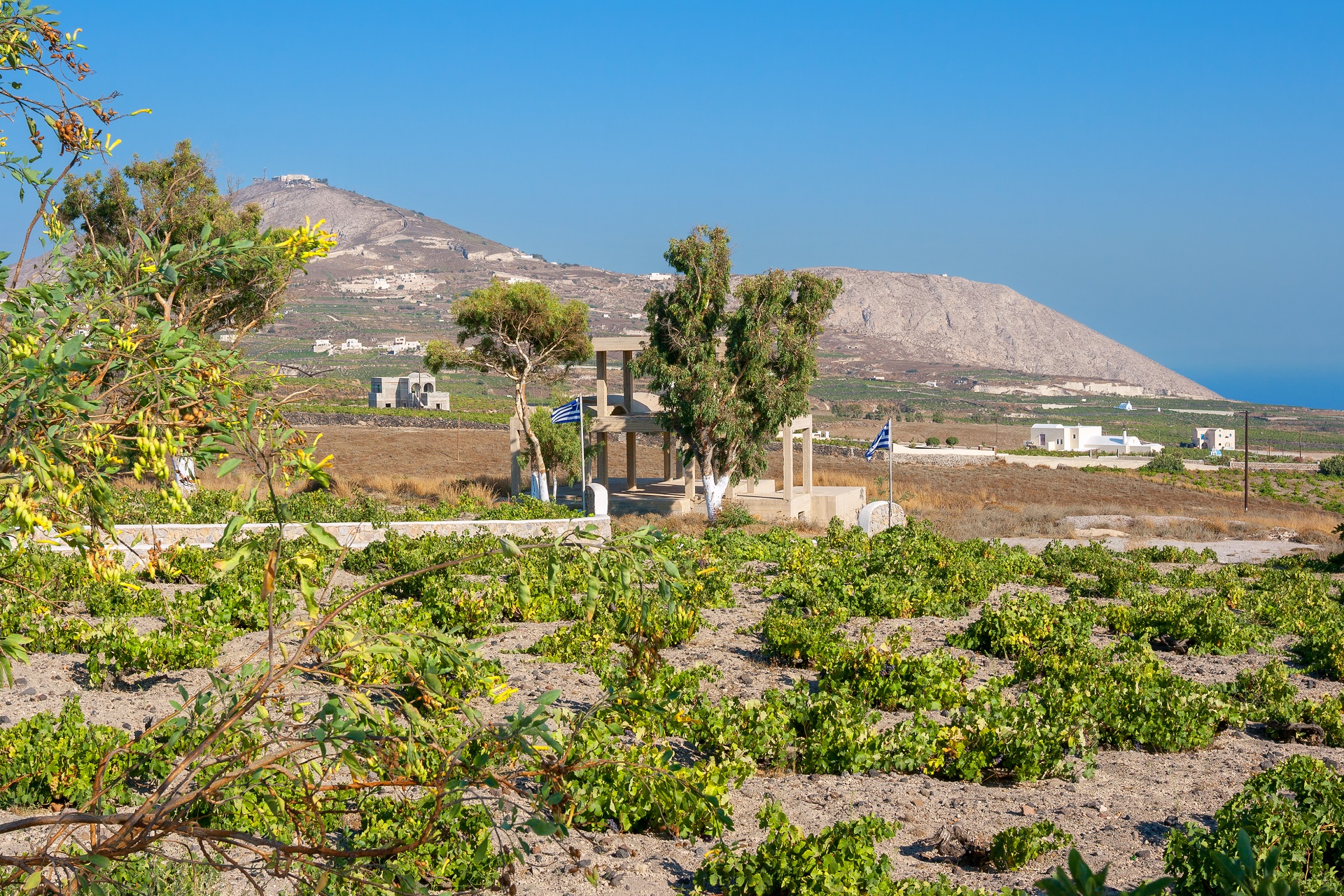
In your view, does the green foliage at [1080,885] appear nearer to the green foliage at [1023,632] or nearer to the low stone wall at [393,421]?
the green foliage at [1023,632]

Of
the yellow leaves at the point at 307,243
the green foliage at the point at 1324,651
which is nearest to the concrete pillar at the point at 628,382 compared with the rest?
the green foliage at the point at 1324,651

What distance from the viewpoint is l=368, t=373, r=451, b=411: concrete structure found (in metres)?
81.6

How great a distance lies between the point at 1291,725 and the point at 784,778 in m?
4.21

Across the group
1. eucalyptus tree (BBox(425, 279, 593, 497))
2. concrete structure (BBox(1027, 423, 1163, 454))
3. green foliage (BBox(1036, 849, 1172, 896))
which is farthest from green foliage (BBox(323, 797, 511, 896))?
concrete structure (BBox(1027, 423, 1163, 454))

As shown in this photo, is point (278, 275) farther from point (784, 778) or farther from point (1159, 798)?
point (1159, 798)

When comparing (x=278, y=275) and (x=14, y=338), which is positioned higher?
(x=278, y=275)

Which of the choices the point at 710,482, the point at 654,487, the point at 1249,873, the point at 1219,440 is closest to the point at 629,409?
the point at 654,487

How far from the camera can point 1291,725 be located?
8031mm

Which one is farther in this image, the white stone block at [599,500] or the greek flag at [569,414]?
the greek flag at [569,414]

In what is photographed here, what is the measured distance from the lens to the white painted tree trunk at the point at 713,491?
25594 mm

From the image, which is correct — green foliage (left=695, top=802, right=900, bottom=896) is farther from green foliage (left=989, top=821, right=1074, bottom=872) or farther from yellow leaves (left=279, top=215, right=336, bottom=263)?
yellow leaves (left=279, top=215, right=336, bottom=263)

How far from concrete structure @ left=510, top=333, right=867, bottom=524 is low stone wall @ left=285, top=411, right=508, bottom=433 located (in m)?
35.6

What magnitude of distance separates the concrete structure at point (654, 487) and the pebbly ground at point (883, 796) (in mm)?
17681

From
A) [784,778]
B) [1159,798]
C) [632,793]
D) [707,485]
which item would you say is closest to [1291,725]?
[1159,798]
